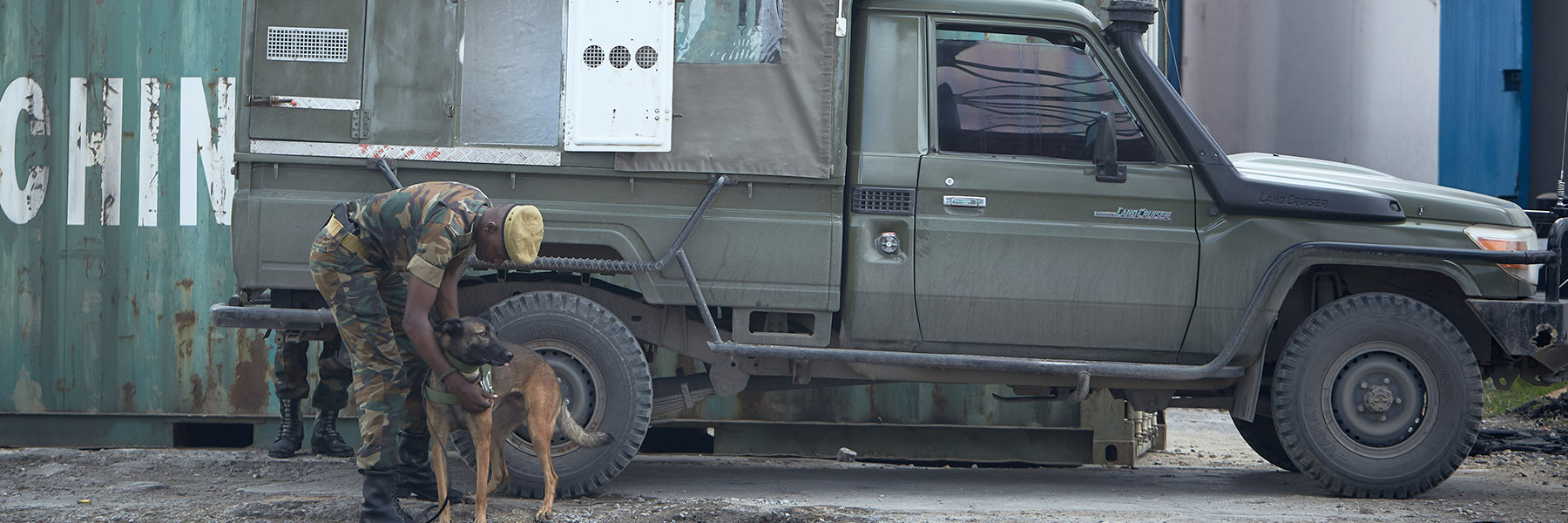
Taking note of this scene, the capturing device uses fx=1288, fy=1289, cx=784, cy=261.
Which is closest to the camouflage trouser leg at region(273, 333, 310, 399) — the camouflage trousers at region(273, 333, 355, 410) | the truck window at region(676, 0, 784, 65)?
the camouflage trousers at region(273, 333, 355, 410)

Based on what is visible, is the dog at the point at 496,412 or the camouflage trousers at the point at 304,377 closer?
the dog at the point at 496,412

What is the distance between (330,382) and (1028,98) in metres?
3.46

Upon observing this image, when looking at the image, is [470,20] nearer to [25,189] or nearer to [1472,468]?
[25,189]

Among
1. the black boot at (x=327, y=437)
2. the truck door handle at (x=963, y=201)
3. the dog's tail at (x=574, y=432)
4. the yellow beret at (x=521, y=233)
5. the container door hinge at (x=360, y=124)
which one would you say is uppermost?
the container door hinge at (x=360, y=124)

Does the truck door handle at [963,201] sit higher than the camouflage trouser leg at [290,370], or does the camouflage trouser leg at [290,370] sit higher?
the truck door handle at [963,201]

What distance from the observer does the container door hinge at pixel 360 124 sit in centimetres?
525

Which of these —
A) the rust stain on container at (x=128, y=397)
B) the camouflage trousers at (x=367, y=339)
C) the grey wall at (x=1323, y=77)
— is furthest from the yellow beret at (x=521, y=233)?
the grey wall at (x=1323, y=77)

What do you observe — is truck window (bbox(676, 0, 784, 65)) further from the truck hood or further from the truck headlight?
the truck headlight

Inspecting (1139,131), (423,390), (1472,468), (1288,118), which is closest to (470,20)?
(423,390)

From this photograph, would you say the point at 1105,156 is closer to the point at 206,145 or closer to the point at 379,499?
the point at 379,499

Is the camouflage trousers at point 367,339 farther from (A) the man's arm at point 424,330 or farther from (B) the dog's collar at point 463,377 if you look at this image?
(A) the man's arm at point 424,330

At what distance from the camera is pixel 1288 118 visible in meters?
9.20

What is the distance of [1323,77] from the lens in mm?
9148

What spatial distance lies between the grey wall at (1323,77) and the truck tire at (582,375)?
Answer: 5.54 metres
